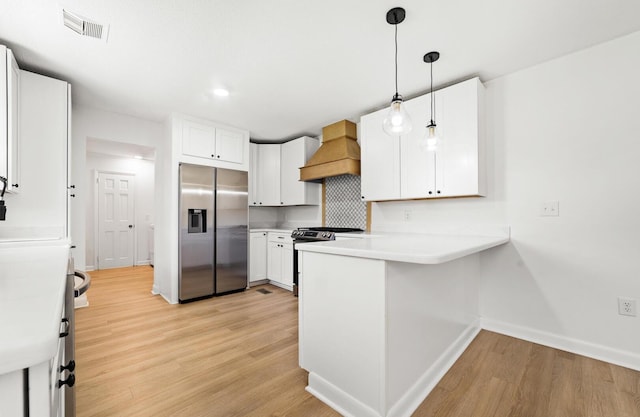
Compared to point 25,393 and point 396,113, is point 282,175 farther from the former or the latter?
point 25,393

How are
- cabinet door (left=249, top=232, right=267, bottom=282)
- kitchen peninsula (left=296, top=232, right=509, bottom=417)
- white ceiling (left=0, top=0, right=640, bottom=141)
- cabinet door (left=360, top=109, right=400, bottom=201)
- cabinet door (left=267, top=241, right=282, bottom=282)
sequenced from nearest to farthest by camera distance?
kitchen peninsula (left=296, top=232, right=509, bottom=417), white ceiling (left=0, top=0, right=640, bottom=141), cabinet door (left=360, top=109, right=400, bottom=201), cabinet door (left=267, top=241, right=282, bottom=282), cabinet door (left=249, top=232, right=267, bottom=282)

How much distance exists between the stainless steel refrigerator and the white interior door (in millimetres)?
3352

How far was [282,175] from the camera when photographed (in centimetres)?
466

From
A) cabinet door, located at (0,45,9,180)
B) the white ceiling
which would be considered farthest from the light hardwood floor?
the white ceiling

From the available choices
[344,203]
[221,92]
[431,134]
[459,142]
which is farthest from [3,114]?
[459,142]

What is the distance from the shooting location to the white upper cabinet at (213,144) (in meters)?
3.65

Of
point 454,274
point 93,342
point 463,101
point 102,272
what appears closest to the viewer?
point 454,274

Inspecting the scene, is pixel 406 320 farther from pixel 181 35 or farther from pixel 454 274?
pixel 181 35

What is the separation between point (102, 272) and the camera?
5.30 m

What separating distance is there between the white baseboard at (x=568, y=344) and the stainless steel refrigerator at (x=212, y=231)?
3064mm

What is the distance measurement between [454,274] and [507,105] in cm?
167

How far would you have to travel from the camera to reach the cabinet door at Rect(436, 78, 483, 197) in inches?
100

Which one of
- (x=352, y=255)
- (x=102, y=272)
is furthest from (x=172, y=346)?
(x=102, y=272)

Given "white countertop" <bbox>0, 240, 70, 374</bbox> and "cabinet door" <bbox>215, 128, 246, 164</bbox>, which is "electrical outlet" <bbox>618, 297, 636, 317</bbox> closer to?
"white countertop" <bbox>0, 240, 70, 374</bbox>
